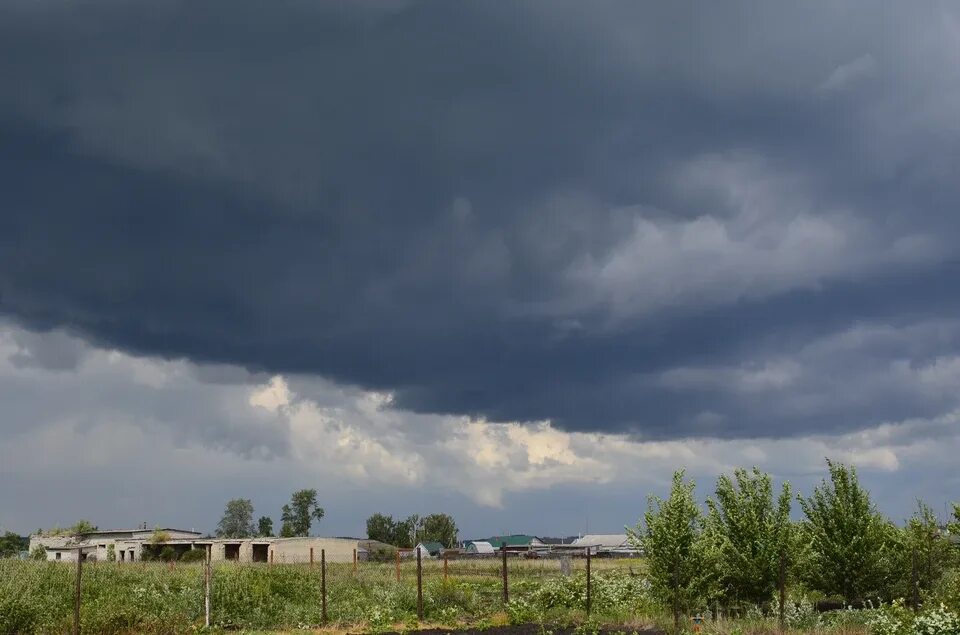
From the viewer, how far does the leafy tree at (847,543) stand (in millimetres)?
28656

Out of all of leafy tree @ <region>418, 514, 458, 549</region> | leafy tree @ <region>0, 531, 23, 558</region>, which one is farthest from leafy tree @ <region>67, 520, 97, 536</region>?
leafy tree @ <region>418, 514, 458, 549</region>

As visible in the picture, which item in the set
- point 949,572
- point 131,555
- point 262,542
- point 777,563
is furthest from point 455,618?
point 131,555

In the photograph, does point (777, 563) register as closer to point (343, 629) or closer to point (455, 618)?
point (455, 618)

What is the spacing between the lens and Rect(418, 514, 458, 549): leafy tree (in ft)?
565

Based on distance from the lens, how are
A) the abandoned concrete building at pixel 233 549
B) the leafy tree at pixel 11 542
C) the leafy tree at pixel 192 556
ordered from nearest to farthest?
the leafy tree at pixel 192 556 → the abandoned concrete building at pixel 233 549 → the leafy tree at pixel 11 542

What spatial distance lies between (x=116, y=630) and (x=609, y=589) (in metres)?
16.8

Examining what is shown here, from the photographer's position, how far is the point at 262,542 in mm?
83875

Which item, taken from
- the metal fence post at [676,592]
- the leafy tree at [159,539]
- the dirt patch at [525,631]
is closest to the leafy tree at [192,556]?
the leafy tree at [159,539]

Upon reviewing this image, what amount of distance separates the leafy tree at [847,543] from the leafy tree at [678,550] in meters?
4.83

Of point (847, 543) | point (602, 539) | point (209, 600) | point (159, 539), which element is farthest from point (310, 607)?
point (602, 539)

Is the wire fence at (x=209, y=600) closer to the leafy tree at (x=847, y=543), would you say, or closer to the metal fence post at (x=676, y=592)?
the metal fence post at (x=676, y=592)

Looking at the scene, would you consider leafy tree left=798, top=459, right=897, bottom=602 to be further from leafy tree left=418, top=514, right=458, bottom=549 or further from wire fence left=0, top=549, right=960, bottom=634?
leafy tree left=418, top=514, right=458, bottom=549

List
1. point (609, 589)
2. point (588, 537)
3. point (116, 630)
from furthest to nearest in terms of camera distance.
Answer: point (588, 537)
point (609, 589)
point (116, 630)

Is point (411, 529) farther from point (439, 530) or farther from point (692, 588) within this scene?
point (692, 588)
